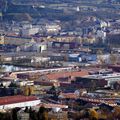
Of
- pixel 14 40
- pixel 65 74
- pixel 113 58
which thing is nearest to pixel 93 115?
pixel 65 74

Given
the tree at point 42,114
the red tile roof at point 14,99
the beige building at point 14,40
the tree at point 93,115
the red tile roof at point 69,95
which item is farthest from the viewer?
the beige building at point 14,40

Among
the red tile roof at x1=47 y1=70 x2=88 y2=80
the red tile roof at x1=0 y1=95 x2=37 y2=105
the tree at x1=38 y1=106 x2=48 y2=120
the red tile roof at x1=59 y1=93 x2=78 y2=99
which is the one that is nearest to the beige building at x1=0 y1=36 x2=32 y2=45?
the red tile roof at x1=47 y1=70 x2=88 y2=80

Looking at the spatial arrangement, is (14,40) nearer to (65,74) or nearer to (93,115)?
(65,74)

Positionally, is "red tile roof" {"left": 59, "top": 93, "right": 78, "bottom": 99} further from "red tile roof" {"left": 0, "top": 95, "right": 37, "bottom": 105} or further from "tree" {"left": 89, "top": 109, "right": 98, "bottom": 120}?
"tree" {"left": 89, "top": 109, "right": 98, "bottom": 120}

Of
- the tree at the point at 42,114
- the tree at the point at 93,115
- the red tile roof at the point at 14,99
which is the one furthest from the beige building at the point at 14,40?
the tree at the point at 42,114

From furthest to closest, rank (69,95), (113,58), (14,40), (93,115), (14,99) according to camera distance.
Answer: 1. (14,40)
2. (113,58)
3. (69,95)
4. (14,99)
5. (93,115)

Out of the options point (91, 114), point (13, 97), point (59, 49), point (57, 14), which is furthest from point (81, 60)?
point (57, 14)

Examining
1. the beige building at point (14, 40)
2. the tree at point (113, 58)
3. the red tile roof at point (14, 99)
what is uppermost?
the red tile roof at point (14, 99)

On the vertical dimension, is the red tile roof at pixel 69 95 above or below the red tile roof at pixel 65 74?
above

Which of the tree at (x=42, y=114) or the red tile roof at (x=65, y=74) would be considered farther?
the red tile roof at (x=65, y=74)

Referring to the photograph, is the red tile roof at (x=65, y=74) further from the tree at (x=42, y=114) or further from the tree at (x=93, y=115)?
the tree at (x=42, y=114)

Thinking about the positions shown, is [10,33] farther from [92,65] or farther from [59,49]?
[92,65]
